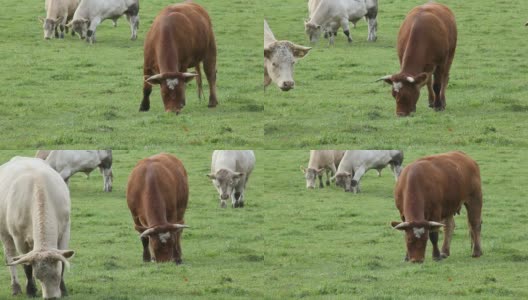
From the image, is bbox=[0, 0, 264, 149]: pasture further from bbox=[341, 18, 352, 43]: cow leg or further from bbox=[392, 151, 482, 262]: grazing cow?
bbox=[392, 151, 482, 262]: grazing cow

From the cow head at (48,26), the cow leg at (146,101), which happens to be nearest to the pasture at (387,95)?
the cow leg at (146,101)

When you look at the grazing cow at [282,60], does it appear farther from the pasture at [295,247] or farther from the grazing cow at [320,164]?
the grazing cow at [320,164]

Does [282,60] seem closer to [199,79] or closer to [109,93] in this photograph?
[199,79]

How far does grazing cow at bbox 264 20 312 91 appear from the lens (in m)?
27.1

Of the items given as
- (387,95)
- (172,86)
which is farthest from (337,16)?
(172,86)

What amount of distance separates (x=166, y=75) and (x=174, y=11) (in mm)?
1855

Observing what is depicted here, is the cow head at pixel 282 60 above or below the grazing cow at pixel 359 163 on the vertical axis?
above

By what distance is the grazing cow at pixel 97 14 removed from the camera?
3712 centimetres

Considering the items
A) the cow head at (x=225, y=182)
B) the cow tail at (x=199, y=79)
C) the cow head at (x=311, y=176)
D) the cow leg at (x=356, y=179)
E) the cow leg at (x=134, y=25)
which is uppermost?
the cow tail at (x=199, y=79)

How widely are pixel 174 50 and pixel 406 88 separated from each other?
4.44 meters

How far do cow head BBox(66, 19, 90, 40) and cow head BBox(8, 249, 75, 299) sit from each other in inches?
821

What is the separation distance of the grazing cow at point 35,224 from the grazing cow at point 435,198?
559cm

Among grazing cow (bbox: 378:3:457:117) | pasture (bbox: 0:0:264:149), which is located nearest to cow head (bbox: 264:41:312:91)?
pasture (bbox: 0:0:264:149)

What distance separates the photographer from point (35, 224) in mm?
17172
